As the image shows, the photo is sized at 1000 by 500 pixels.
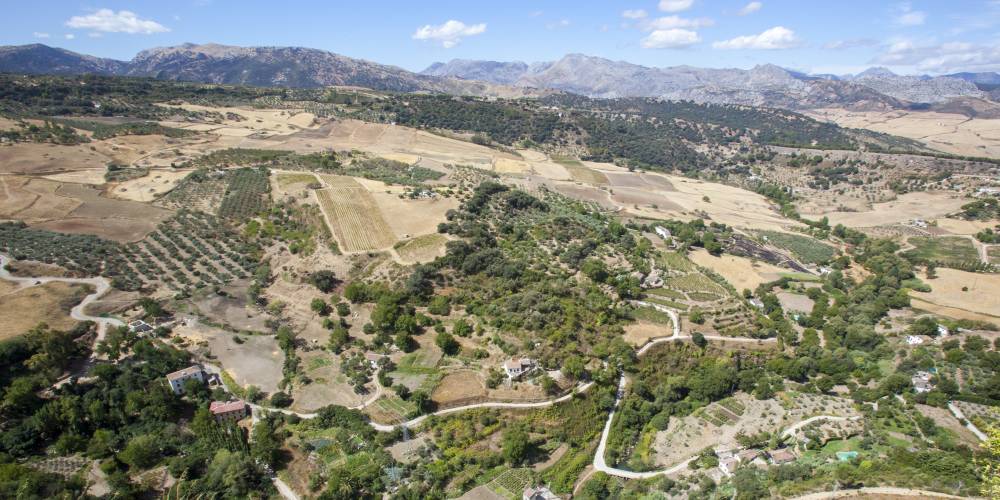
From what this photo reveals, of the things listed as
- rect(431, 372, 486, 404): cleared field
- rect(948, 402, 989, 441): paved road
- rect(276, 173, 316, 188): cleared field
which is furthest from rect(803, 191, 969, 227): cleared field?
rect(276, 173, 316, 188): cleared field

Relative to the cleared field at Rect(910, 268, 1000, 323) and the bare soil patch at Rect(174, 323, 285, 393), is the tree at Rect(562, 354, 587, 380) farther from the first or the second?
the cleared field at Rect(910, 268, 1000, 323)

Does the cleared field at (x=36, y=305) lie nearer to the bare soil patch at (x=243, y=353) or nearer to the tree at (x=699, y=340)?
the bare soil patch at (x=243, y=353)

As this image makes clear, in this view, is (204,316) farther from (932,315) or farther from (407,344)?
(932,315)

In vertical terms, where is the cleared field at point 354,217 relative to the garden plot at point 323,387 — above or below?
above

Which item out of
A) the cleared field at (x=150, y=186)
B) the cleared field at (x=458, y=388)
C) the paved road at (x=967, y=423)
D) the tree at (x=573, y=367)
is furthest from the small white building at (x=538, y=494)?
the cleared field at (x=150, y=186)

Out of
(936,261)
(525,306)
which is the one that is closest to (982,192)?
(936,261)

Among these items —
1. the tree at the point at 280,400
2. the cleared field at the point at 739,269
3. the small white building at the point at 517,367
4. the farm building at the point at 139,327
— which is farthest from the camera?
the cleared field at the point at 739,269

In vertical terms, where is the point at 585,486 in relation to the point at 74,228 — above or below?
below
